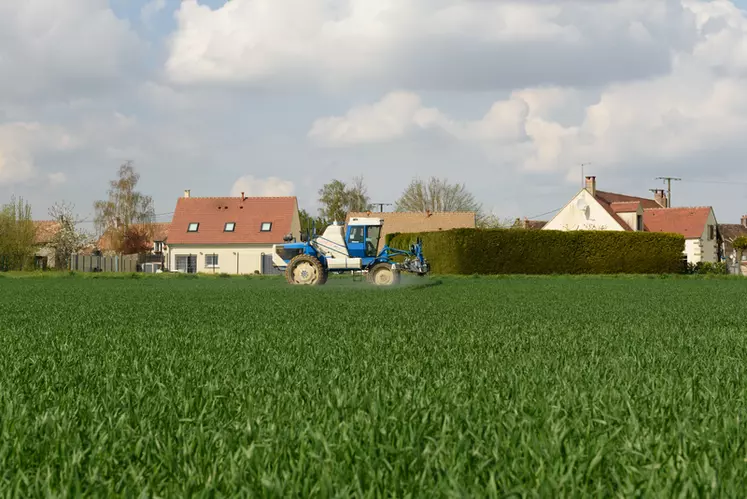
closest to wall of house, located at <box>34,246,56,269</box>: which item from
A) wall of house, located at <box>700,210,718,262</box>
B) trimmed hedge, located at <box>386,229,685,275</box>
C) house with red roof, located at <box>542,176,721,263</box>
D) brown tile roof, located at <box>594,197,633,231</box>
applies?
trimmed hedge, located at <box>386,229,685,275</box>

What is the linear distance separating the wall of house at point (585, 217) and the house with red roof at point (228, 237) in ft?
71.5

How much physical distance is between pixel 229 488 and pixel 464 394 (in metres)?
2.06

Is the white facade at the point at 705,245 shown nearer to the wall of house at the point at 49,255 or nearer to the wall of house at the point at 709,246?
the wall of house at the point at 709,246

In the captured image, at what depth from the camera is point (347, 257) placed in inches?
989

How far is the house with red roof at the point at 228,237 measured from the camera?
2379 inches

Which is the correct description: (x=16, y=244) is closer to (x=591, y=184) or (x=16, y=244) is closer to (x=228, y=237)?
(x=228, y=237)

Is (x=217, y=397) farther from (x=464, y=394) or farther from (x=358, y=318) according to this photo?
(x=358, y=318)

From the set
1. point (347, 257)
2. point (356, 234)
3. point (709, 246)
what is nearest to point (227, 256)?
point (347, 257)

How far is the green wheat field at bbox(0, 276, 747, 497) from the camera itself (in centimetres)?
272

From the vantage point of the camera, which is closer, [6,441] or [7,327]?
[6,441]

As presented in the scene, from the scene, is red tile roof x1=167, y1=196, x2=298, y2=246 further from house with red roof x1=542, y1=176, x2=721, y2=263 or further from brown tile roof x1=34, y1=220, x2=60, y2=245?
house with red roof x1=542, y1=176, x2=721, y2=263

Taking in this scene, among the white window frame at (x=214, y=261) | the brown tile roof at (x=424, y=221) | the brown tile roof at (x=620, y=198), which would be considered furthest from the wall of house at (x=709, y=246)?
the white window frame at (x=214, y=261)

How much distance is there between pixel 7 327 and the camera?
32.7ft

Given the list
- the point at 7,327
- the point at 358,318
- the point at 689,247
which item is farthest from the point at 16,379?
the point at 689,247
